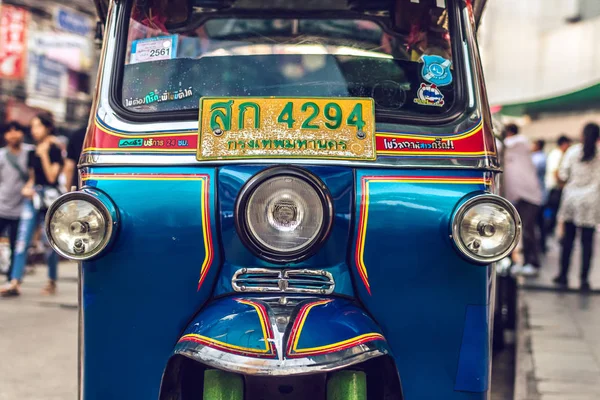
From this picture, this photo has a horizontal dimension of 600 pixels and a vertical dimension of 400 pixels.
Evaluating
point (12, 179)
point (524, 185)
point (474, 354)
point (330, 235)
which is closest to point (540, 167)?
point (524, 185)

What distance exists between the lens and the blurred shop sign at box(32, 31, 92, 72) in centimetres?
1769

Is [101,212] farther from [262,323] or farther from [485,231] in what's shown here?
[485,231]

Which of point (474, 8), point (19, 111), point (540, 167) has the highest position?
point (19, 111)

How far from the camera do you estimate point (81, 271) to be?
10.8 feet

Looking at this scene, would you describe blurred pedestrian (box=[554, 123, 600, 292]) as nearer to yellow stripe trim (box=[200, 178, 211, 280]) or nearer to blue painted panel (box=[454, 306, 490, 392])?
blue painted panel (box=[454, 306, 490, 392])

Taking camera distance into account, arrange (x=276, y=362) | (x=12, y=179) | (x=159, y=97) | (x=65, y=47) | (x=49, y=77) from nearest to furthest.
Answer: (x=276, y=362) < (x=159, y=97) < (x=12, y=179) < (x=65, y=47) < (x=49, y=77)

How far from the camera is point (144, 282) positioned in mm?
3217

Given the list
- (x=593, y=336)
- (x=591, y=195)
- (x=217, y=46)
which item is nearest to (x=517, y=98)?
(x=591, y=195)

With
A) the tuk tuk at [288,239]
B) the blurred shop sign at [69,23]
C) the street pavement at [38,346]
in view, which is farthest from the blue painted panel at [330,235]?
the blurred shop sign at [69,23]

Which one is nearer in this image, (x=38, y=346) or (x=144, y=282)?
(x=144, y=282)

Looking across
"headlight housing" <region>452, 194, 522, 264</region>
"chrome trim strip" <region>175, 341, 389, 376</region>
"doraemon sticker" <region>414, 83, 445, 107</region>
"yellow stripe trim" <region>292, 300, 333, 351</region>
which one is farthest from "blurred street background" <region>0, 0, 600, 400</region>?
"chrome trim strip" <region>175, 341, 389, 376</region>

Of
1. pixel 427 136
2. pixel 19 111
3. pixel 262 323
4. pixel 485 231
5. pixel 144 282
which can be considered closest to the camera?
pixel 262 323

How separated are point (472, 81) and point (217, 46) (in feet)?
3.73

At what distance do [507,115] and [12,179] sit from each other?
1593 centimetres
